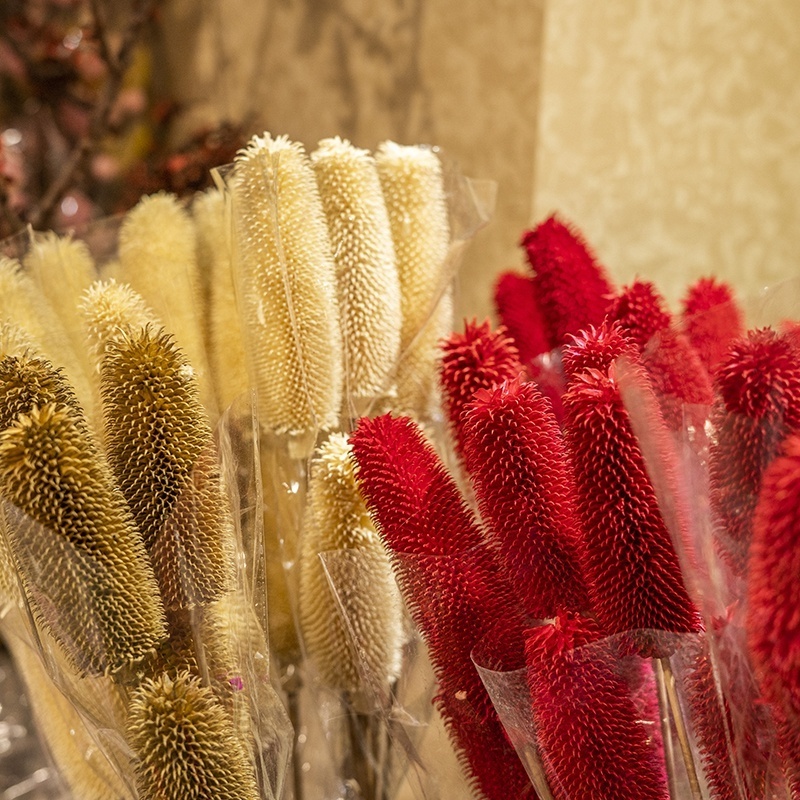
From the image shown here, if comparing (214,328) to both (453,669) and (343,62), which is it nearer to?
(453,669)

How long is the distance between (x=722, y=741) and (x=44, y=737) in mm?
362

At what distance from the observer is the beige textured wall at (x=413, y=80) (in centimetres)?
88

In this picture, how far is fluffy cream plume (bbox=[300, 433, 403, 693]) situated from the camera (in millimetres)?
444

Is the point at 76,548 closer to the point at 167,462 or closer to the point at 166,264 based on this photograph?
the point at 167,462

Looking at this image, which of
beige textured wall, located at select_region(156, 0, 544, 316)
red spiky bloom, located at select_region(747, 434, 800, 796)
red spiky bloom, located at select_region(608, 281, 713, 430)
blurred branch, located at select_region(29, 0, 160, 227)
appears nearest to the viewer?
red spiky bloom, located at select_region(747, 434, 800, 796)

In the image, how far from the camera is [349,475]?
1.52 ft

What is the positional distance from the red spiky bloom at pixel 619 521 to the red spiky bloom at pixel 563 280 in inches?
6.4

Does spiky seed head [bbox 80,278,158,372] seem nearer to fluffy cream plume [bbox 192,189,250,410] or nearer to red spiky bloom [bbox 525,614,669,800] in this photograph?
fluffy cream plume [bbox 192,189,250,410]

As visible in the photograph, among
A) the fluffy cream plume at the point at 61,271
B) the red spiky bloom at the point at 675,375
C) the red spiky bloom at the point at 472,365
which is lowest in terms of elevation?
the red spiky bloom at the point at 675,375

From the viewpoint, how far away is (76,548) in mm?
367

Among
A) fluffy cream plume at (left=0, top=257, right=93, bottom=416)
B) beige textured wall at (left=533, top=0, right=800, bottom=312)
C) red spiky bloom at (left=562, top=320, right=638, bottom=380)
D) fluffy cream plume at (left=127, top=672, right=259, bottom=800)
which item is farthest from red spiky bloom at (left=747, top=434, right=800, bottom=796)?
beige textured wall at (left=533, top=0, right=800, bottom=312)

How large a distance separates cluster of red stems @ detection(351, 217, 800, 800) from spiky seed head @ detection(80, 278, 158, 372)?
124 millimetres

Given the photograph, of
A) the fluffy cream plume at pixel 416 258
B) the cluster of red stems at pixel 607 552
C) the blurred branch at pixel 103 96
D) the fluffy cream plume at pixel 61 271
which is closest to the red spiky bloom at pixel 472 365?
the cluster of red stems at pixel 607 552

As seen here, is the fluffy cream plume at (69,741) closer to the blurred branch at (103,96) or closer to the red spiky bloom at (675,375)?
the red spiky bloom at (675,375)
